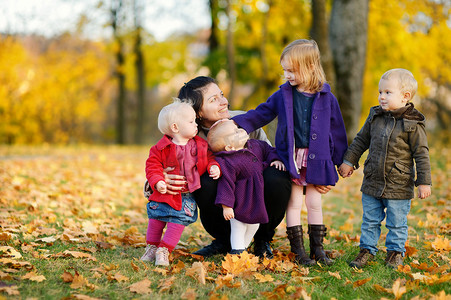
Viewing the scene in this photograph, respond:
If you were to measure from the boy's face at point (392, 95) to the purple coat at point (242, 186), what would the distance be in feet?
3.46

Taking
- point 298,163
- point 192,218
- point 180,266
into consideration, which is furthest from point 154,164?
point 298,163

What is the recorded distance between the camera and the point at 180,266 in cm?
313

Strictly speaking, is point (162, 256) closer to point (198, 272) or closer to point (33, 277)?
point (198, 272)

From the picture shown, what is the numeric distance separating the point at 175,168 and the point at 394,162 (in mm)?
1650

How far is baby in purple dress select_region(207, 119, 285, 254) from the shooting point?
3238 millimetres

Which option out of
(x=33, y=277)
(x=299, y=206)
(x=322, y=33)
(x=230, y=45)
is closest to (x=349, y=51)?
(x=322, y=33)

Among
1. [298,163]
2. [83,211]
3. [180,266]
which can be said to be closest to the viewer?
[180,266]

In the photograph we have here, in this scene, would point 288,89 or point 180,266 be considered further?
point 288,89

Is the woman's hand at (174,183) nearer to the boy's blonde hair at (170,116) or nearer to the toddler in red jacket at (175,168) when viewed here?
the toddler in red jacket at (175,168)

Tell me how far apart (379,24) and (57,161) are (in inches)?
467

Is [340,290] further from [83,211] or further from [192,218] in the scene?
[83,211]

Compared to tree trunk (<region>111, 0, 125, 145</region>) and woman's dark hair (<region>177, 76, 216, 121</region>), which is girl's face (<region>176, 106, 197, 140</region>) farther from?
tree trunk (<region>111, 0, 125, 145</region>)

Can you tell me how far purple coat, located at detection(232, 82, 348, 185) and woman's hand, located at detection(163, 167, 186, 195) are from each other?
0.69 m

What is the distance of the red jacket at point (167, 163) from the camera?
3.21 metres
